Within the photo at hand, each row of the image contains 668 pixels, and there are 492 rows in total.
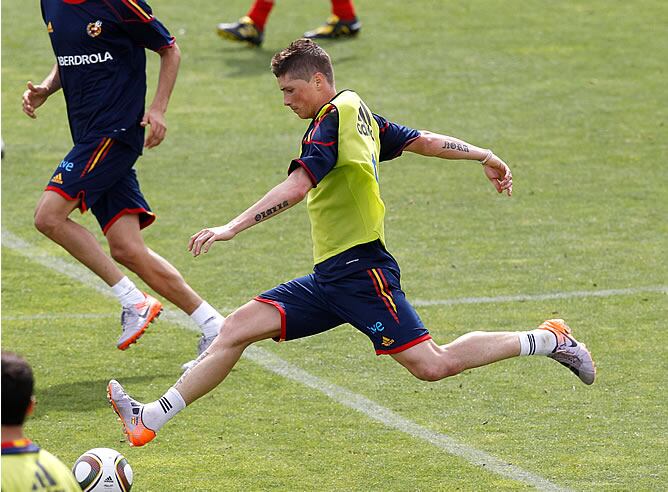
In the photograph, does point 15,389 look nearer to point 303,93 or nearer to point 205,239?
point 205,239

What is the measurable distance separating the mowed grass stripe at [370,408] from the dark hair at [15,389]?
3.05 metres

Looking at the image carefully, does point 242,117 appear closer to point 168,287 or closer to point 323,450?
point 168,287

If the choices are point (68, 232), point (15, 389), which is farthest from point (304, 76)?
point (15, 389)

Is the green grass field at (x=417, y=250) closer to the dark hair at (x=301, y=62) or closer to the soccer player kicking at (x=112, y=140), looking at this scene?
the soccer player kicking at (x=112, y=140)

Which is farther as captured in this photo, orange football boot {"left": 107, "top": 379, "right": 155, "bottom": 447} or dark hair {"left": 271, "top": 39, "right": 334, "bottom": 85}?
orange football boot {"left": 107, "top": 379, "right": 155, "bottom": 447}

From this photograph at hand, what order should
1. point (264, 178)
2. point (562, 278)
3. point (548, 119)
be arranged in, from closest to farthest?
point (562, 278)
point (264, 178)
point (548, 119)

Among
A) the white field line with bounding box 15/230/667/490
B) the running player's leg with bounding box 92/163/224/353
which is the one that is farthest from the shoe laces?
the white field line with bounding box 15/230/667/490

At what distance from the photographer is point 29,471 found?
4234 mm

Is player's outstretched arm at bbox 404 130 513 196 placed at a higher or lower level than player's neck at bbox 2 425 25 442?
lower

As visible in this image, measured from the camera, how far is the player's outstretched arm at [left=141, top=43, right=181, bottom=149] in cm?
853

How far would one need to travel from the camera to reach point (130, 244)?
866cm

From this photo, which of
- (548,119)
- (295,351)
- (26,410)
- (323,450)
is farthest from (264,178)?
(26,410)

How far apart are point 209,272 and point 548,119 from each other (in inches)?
228

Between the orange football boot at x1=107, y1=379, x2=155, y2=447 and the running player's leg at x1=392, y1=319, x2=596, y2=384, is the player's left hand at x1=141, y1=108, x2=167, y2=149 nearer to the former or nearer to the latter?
the orange football boot at x1=107, y1=379, x2=155, y2=447
